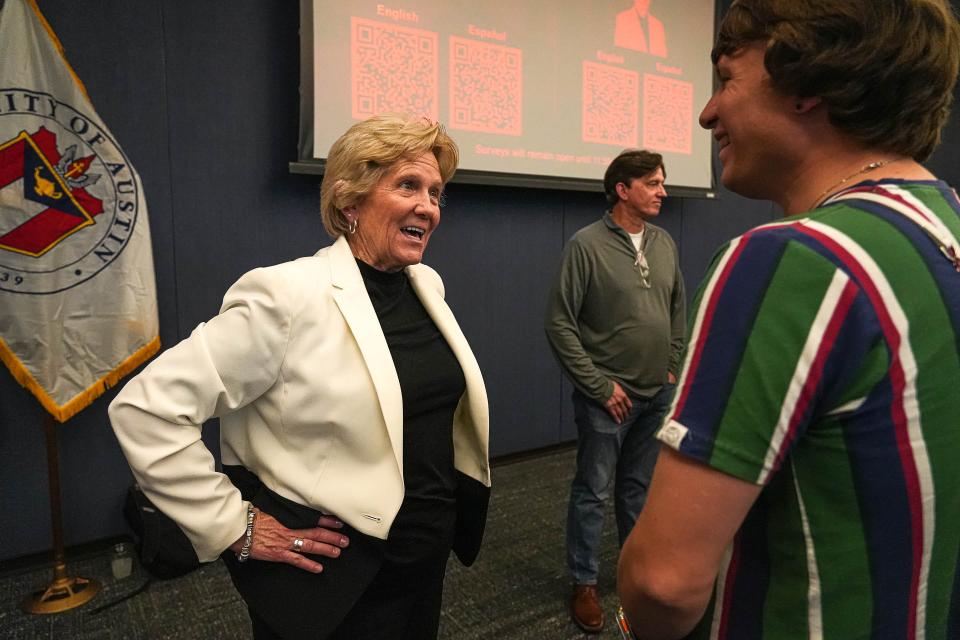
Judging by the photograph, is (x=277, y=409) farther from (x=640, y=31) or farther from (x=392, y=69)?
(x=640, y=31)

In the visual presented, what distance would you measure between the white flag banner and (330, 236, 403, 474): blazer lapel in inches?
56.6

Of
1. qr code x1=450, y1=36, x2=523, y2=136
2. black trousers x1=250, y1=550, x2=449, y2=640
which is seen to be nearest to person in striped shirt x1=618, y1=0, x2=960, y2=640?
black trousers x1=250, y1=550, x2=449, y2=640

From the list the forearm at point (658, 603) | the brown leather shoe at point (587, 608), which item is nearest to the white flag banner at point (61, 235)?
the brown leather shoe at point (587, 608)

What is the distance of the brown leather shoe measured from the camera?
196cm

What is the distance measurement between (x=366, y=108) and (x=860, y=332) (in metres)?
2.57

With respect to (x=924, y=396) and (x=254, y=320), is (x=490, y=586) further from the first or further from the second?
(x=924, y=396)

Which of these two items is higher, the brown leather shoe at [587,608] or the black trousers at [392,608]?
the black trousers at [392,608]

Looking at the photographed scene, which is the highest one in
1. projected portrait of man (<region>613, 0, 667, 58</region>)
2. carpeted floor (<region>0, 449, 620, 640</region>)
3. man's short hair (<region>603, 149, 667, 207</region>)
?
projected portrait of man (<region>613, 0, 667, 58</region>)

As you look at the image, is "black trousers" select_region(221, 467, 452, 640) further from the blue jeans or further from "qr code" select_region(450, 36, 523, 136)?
"qr code" select_region(450, 36, 523, 136)

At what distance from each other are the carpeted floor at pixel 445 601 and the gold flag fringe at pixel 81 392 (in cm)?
63

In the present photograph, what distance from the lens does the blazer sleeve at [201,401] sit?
39.1 inches

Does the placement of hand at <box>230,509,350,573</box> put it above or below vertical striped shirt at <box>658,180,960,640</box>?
below

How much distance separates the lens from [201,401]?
1013mm

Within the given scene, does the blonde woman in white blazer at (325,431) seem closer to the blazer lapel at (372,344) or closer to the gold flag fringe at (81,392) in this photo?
the blazer lapel at (372,344)
